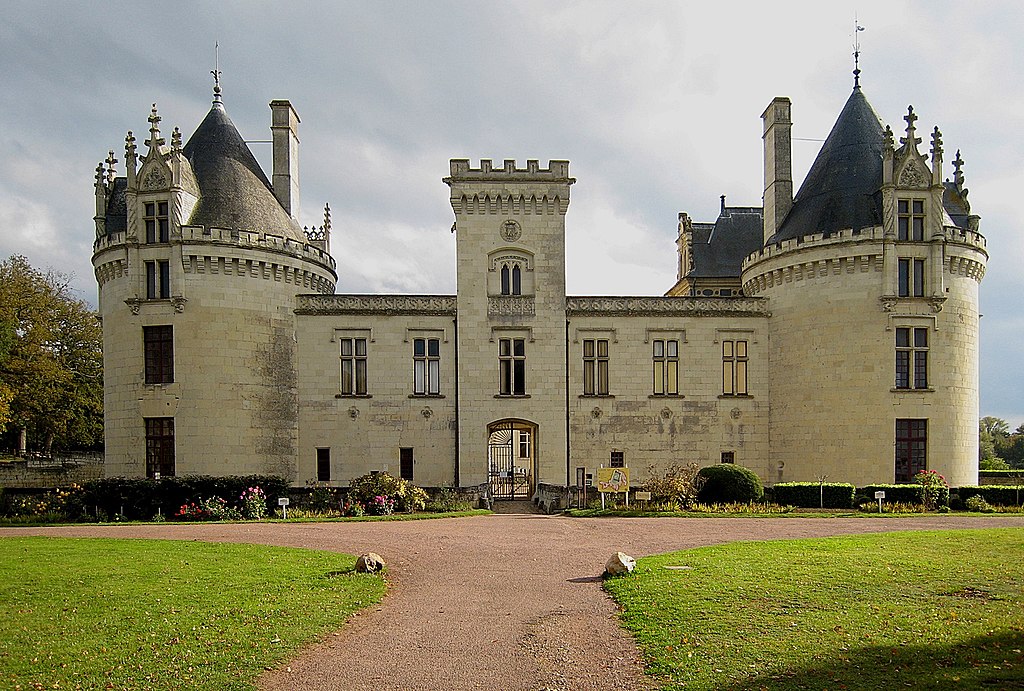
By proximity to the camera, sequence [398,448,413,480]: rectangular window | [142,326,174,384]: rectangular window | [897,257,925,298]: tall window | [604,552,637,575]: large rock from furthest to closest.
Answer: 1. [398,448,413,480]: rectangular window
2. [897,257,925,298]: tall window
3. [142,326,174,384]: rectangular window
4. [604,552,637,575]: large rock

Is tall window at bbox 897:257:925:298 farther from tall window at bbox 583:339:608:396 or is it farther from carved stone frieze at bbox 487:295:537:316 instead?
carved stone frieze at bbox 487:295:537:316

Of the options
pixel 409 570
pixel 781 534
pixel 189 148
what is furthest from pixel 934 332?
pixel 189 148

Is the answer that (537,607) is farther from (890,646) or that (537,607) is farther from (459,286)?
(459,286)

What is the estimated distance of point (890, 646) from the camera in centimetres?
926

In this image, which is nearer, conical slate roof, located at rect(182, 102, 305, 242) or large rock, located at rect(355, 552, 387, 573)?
large rock, located at rect(355, 552, 387, 573)

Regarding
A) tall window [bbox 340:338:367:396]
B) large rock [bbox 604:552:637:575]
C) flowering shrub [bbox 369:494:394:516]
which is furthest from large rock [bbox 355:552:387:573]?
tall window [bbox 340:338:367:396]

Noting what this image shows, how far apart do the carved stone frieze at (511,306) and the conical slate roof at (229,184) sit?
8.73 m

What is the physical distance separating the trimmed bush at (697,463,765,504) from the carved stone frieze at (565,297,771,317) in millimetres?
7808

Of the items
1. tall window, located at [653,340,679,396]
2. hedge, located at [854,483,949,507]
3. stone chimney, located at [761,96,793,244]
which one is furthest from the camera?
stone chimney, located at [761,96,793,244]

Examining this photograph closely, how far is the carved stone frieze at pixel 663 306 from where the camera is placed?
108 ft

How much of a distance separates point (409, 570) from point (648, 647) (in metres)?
6.86

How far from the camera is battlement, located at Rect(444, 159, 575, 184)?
1258 inches

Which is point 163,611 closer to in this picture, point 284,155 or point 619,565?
point 619,565

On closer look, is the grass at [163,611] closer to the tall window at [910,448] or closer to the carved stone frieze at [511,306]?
the carved stone frieze at [511,306]
